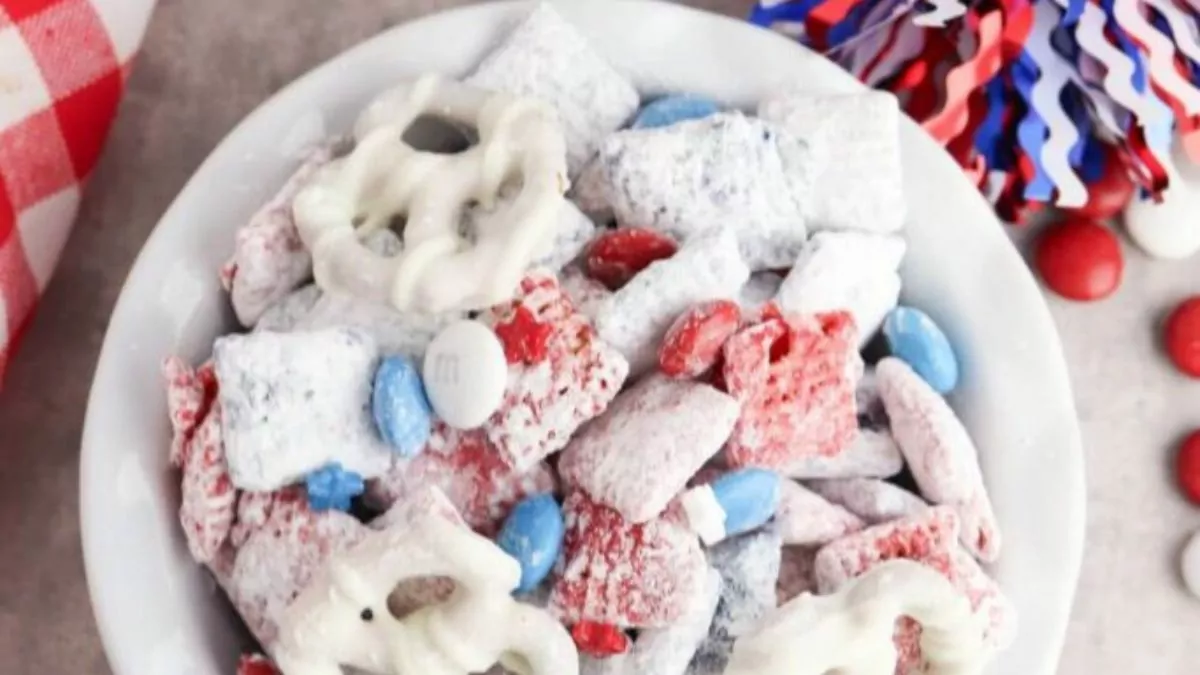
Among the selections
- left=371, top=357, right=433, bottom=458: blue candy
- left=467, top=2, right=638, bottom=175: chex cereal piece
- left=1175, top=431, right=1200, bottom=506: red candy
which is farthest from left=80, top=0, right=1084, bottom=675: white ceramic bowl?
left=1175, top=431, right=1200, bottom=506: red candy

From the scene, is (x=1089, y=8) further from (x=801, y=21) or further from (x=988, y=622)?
(x=988, y=622)

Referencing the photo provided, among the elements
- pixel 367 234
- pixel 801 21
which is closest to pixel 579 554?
pixel 367 234

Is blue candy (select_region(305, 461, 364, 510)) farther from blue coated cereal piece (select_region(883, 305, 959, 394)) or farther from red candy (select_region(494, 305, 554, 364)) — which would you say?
blue coated cereal piece (select_region(883, 305, 959, 394))

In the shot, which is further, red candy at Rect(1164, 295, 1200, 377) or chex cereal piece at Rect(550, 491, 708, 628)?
red candy at Rect(1164, 295, 1200, 377)

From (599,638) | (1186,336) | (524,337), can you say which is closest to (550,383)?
(524,337)

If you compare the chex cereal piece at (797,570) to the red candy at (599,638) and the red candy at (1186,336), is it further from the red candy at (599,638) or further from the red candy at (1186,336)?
the red candy at (1186,336)

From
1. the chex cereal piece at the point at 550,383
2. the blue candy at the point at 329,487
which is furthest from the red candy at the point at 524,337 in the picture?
the blue candy at the point at 329,487

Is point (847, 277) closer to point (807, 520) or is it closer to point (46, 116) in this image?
point (807, 520)
